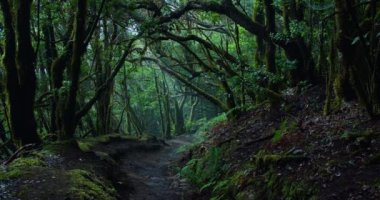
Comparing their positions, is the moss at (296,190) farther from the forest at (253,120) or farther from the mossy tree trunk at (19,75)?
the mossy tree trunk at (19,75)

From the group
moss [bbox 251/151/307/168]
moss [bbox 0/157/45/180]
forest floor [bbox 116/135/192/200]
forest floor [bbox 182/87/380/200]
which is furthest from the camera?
forest floor [bbox 116/135/192/200]

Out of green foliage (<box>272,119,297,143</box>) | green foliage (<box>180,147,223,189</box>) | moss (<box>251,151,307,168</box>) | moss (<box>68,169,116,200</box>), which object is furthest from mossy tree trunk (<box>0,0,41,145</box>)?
green foliage (<box>272,119,297,143</box>)

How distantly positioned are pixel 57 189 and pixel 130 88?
34.5m

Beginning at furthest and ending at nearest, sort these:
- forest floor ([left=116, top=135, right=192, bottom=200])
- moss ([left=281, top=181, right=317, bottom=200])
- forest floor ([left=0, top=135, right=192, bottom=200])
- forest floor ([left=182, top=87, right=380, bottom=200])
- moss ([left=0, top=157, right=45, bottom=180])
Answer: forest floor ([left=116, top=135, right=192, bottom=200])
moss ([left=0, top=157, right=45, bottom=180])
forest floor ([left=0, top=135, right=192, bottom=200])
moss ([left=281, top=181, right=317, bottom=200])
forest floor ([left=182, top=87, right=380, bottom=200])

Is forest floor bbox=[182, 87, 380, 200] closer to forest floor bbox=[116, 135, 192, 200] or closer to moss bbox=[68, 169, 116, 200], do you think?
forest floor bbox=[116, 135, 192, 200]

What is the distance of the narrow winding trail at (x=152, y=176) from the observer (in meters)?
10.7

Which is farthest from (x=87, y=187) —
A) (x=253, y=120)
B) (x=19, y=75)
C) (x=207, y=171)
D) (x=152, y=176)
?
(x=253, y=120)

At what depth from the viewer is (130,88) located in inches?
1620

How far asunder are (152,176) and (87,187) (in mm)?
6573

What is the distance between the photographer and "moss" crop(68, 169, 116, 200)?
6.91 m

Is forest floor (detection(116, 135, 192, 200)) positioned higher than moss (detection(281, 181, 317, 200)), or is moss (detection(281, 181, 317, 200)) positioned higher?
moss (detection(281, 181, 317, 200))

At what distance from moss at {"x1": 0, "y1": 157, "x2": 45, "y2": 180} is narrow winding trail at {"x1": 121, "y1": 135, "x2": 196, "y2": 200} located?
2.47 m

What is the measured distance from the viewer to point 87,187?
24.5 feet

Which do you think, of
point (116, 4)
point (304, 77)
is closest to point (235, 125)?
point (304, 77)
